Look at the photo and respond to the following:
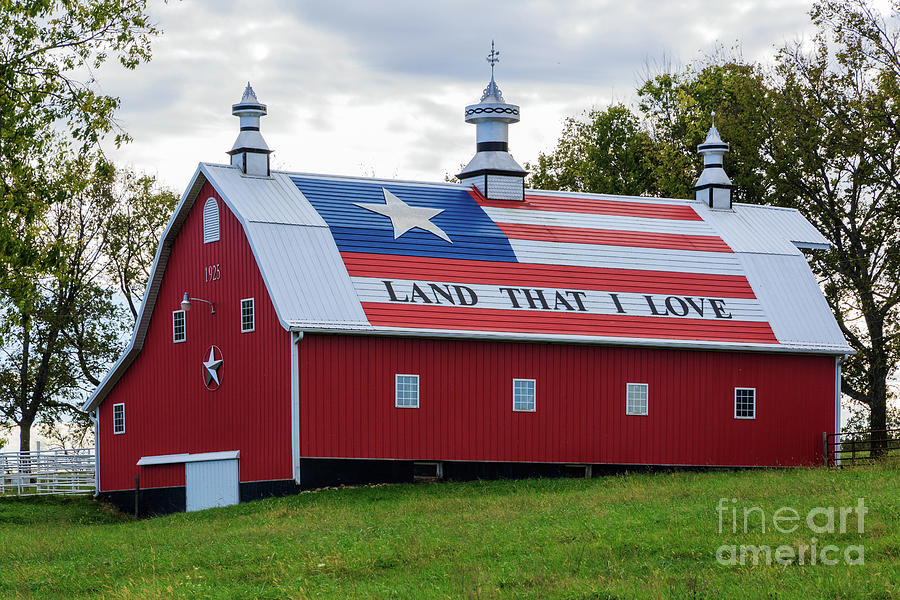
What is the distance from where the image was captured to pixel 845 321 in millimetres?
45000

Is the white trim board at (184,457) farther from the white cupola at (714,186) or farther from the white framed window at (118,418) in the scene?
the white cupola at (714,186)

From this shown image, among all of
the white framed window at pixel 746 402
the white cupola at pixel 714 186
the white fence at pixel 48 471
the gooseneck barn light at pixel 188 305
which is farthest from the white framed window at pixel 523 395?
the white fence at pixel 48 471

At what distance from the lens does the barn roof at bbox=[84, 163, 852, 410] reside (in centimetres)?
2911

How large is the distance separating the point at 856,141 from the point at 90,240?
2580cm

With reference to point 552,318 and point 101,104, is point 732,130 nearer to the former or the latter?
point 552,318

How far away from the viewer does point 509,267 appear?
103 ft

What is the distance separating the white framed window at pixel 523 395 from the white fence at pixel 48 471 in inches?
506

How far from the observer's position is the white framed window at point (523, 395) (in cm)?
3017

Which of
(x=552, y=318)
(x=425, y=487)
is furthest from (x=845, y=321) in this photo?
(x=425, y=487)

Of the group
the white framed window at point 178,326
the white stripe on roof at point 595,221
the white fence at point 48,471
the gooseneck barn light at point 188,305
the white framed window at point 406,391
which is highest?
the white stripe on roof at point 595,221

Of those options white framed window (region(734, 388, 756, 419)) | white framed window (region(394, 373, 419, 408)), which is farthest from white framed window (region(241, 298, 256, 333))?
white framed window (region(734, 388, 756, 419))

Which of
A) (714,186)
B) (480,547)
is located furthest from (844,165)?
(480,547)

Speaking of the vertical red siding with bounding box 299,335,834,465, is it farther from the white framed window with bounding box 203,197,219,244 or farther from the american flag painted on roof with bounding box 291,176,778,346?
the white framed window with bounding box 203,197,219,244

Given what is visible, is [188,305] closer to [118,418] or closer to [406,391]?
[118,418]
